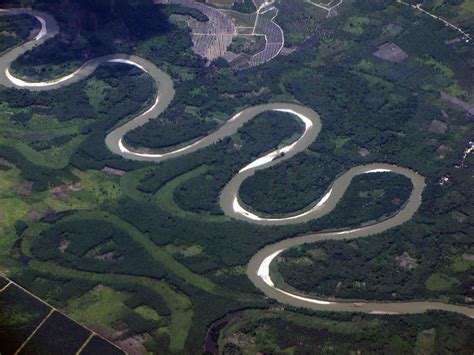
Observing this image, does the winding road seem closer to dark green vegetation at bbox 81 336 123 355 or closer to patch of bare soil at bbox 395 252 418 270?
patch of bare soil at bbox 395 252 418 270

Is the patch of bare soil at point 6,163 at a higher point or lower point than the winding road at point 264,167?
lower

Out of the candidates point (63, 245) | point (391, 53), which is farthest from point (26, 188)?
point (391, 53)

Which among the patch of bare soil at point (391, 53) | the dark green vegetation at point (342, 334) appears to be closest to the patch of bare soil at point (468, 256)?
the dark green vegetation at point (342, 334)

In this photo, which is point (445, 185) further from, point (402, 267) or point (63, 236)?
point (63, 236)

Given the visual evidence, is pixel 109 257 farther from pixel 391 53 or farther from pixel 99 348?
pixel 391 53

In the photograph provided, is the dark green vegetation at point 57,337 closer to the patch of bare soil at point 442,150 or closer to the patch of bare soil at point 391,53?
the patch of bare soil at point 442,150

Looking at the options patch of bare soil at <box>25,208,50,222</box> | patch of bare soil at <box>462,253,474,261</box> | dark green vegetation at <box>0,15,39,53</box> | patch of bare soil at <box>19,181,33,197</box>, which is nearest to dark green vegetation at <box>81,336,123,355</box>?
patch of bare soil at <box>25,208,50,222</box>

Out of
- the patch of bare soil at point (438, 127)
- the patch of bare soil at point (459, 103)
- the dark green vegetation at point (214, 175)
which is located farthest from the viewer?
the patch of bare soil at point (459, 103)

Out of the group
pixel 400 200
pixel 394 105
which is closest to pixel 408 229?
pixel 400 200
